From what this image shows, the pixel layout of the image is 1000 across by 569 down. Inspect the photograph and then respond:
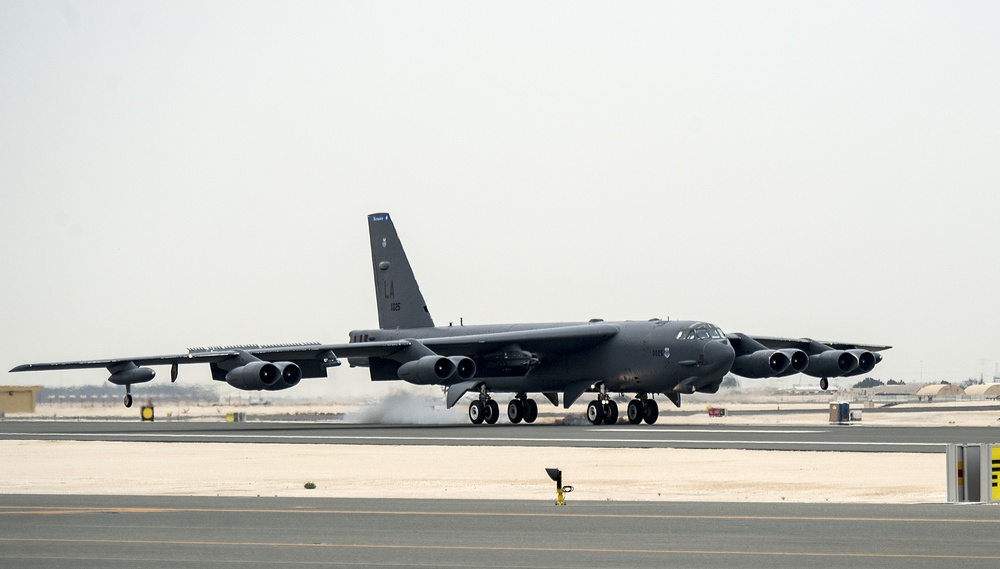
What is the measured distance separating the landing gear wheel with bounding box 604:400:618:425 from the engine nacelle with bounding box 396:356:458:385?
5.19 m

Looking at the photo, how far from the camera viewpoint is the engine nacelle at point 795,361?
46438mm

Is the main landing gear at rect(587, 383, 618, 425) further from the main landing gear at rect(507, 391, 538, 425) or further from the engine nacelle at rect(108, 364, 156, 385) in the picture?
the engine nacelle at rect(108, 364, 156, 385)

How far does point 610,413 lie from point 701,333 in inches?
187

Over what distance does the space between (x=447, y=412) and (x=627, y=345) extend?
1233cm

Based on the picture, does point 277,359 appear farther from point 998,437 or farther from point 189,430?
point 998,437

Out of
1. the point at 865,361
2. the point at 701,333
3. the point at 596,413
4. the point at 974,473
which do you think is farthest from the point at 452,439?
the point at 974,473

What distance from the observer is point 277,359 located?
4800 centimetres

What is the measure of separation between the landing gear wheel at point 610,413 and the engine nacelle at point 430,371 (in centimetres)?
519

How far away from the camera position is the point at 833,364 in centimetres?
4769

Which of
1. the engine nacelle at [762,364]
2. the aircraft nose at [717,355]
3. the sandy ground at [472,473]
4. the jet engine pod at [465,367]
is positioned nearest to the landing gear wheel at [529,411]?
the jet engine pod at [465,367]

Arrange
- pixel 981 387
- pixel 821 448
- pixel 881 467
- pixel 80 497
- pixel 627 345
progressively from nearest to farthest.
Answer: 1. pixel 80 497
2. pixel 881 467
3. pixel 821 448
4. pixel 627 345
5. pixel 981 387

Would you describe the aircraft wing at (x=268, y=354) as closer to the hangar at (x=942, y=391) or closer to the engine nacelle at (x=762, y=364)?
the engine nacelle at (x=762, y=364)

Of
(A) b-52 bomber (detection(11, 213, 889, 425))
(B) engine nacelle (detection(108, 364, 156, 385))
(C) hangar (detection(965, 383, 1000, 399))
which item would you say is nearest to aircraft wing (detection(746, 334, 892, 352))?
(A) b-52 bomber (detection(11, 213, 889, 425))

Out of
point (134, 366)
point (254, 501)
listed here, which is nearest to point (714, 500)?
point (254, 501)
